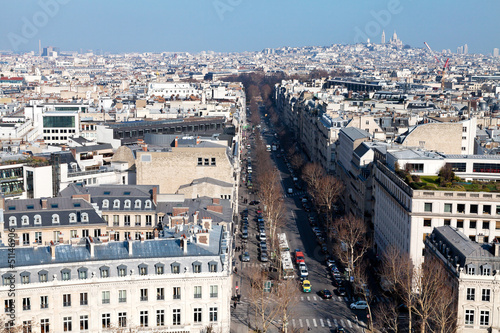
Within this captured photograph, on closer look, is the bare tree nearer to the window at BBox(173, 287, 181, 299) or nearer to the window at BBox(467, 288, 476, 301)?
Result: the window at BBox(467, 288, 476, 301)

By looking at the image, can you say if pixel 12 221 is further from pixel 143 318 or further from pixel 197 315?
pixel 197 315

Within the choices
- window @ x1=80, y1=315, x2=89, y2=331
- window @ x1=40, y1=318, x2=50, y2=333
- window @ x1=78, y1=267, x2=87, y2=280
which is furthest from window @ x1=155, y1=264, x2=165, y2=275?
window @ x1=40, y1=318, x2=50, y2=333

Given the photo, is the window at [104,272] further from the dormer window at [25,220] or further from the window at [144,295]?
the dormer window at [25,220]

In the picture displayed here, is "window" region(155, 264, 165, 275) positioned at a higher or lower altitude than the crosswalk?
higher

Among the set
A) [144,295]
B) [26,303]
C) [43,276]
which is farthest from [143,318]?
[26,303]

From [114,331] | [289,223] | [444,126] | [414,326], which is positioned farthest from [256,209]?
[114,331]

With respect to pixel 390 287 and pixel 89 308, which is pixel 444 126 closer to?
pixel 390 287
